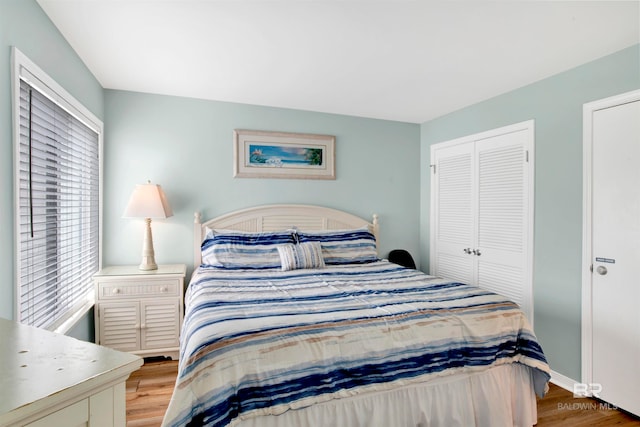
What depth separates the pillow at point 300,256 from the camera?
313 centimetres

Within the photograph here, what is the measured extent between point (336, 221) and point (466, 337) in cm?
217

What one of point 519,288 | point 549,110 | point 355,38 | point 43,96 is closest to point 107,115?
point 43,96

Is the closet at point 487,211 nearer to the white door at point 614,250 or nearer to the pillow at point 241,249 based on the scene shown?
the white door at point 614,250

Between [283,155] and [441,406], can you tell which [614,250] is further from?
[283,155]

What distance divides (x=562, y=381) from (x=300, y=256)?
2326 mm

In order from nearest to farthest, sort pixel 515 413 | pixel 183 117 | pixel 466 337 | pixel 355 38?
1. pixel 466 337
2. pixel 515 413
3. pixel 355 38
4. pixel 183 117

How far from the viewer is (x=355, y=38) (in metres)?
2.22

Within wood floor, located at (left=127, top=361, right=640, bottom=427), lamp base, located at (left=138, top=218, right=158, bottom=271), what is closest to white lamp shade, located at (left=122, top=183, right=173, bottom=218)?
lamp base, located at (left=138, top=218, right=158, bottom=271)

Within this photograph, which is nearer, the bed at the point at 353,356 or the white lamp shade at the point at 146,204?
the bed at the point at 353,356

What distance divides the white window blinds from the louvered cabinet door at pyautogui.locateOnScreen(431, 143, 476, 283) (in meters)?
3.55

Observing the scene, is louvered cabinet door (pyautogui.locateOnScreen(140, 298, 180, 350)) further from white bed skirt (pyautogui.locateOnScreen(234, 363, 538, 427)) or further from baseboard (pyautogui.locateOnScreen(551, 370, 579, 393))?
baseboard (pyautogui.locateOnScreen(551, 370, 579, 393))

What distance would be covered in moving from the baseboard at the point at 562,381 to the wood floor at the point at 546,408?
4 centimetres

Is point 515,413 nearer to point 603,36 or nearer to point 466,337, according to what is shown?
point 466,337

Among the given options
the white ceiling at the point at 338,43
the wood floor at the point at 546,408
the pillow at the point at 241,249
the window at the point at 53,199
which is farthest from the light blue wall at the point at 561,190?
the window at the point at 53,199
